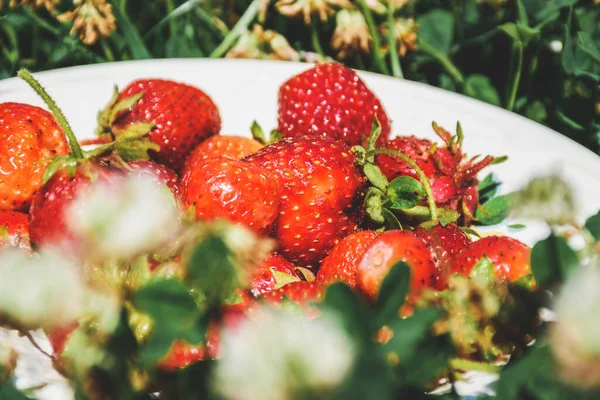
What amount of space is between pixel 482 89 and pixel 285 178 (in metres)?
0.69

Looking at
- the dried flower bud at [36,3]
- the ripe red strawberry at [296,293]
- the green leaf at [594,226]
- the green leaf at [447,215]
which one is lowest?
the green leaf at [447,215]

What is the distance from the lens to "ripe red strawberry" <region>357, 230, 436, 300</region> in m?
0.59

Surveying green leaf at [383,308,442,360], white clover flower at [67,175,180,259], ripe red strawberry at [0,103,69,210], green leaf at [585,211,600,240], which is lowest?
ripe red strawberry at [0,103,69,210]

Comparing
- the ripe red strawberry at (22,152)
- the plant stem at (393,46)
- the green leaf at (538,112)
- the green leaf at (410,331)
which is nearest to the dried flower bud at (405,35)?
the plant stem at (393,46)

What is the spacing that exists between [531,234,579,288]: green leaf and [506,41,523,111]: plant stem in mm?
892

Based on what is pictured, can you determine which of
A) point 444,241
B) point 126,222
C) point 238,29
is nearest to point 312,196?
point 444,241

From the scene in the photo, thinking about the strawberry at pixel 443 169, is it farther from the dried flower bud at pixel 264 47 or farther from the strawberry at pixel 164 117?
the dried flower bud at pixel 264 47

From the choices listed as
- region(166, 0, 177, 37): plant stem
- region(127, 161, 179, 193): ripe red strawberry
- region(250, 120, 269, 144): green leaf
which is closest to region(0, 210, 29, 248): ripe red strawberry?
region(127, 161, 179, 193): ripe red strawberry

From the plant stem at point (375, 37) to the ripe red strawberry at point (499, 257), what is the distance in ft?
1.94

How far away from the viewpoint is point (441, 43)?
4.53ft

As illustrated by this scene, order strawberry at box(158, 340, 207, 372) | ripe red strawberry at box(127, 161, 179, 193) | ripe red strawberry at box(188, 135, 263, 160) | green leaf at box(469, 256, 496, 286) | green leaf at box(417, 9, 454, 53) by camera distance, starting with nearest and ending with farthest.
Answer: strawberry at box(158, 340, 207, 372) → green leaf at box(469, 256, 496, 286) → ripe red strawberry at box(127, 161, 179, 193) → ripe red strawberry at box(188, 135, 263, 160) → green leaf at box(417, 9, 454, 53)

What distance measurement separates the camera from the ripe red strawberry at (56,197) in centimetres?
63

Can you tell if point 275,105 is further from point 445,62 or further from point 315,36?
point 445,62

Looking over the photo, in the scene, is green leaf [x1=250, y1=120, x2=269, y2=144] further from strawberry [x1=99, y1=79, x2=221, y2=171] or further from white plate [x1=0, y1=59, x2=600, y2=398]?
white plate [x1=0, y1=59, x2=600, y2=398]
